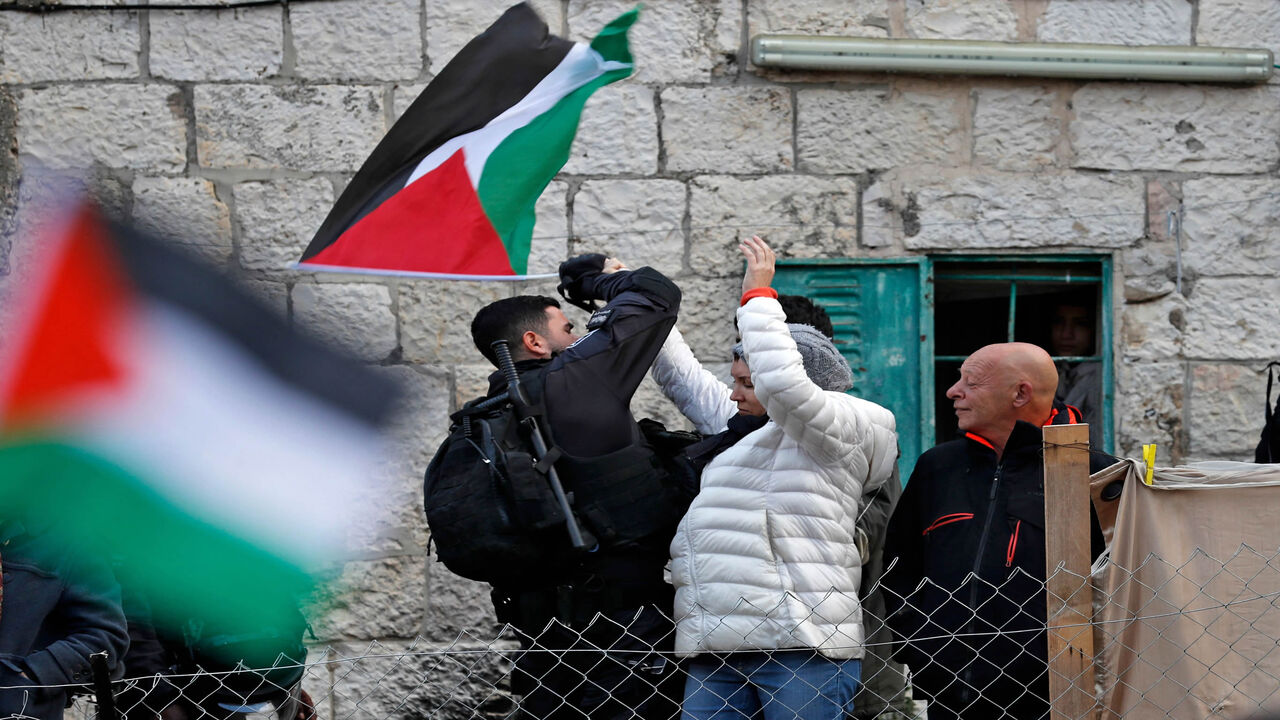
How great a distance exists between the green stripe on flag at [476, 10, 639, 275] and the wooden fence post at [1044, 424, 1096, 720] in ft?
5.15

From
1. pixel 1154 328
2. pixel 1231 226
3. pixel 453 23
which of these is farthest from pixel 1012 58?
pixel 453 23

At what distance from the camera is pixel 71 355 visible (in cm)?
306

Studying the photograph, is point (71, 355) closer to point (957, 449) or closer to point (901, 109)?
point (957, 449)

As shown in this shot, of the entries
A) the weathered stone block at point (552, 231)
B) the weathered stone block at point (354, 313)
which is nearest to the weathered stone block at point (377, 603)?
the weathered stone block at point (354, 313)

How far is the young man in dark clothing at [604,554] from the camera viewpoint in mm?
3309

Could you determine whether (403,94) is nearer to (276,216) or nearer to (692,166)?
(276,216)

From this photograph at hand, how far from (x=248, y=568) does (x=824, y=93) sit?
2.95 meters

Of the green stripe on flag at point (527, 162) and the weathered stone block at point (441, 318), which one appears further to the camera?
the weathered stone block at point (441, 318)

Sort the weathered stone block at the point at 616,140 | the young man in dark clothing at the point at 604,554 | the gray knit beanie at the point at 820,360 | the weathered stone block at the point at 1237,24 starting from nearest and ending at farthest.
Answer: the young man in dark clothing at the point at 604,554, the gray knit beanie at the point at 820,360, the weathered stone block at the point at 616,140, the weathered stone block at the point at 1237,24

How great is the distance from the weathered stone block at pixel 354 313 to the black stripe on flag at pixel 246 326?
1.26 metres

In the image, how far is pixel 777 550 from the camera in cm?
322

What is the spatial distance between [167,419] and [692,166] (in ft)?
8.55

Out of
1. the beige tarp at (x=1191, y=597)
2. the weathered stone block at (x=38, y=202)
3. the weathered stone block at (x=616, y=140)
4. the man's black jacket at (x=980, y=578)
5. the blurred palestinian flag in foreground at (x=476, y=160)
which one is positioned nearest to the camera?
A: the beige tarp at (x=1191, y=597)

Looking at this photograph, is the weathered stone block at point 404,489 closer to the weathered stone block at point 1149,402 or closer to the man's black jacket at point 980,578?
the man's black jacket at point 980,578
